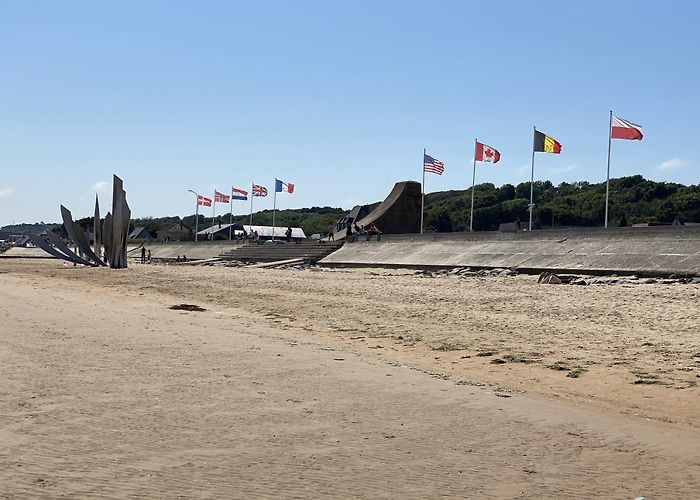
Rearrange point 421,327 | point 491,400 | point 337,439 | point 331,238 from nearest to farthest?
point 337,439
point 491,400
point 421,327
point 331,238

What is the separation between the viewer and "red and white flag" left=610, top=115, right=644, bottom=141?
28.8 m

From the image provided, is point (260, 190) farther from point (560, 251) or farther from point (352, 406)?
point (352, 406)

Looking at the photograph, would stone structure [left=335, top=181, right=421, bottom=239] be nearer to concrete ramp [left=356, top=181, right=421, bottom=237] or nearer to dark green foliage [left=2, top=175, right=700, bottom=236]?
concrete ramp [left=356, top=181, right=421, bottom=237]

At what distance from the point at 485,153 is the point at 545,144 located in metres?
4.54

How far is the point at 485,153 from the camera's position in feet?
127

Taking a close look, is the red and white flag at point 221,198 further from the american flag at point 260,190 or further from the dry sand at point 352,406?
the dry sand at point 352,406

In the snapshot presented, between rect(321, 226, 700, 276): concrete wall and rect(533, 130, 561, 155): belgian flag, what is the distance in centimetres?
612

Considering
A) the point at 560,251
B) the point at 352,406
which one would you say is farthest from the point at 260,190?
the point at 352,406

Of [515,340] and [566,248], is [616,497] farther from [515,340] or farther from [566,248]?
[566,248]

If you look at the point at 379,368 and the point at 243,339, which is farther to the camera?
the point at 243,339

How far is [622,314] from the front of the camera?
11.6 m

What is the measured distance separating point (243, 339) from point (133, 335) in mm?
1377

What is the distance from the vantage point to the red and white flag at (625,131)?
28750 millimetres

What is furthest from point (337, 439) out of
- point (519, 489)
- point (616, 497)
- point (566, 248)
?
point (566, 248)
